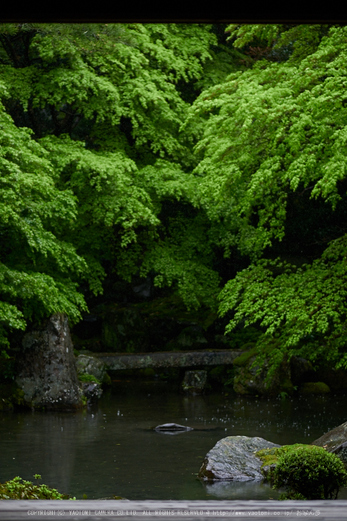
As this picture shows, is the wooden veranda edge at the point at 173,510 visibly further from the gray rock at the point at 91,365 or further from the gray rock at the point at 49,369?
the gray rock at the point at 91,365

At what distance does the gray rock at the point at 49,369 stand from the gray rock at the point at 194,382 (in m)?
4.33

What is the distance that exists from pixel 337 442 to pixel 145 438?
4.32 meters

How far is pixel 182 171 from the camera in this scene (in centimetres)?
2038

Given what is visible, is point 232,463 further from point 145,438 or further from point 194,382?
point 194,382

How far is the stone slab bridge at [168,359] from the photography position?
21188 millimetres

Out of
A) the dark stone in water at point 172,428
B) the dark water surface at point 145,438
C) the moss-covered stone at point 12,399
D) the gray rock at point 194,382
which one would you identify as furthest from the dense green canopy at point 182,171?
the dark stone in water at point 172,428

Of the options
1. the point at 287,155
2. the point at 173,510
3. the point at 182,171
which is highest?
the point at 182,171

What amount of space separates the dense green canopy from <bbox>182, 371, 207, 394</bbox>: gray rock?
229cm

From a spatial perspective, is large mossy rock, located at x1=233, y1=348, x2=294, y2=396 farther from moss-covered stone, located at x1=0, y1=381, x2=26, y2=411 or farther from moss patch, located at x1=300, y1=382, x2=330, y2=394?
moss-covered stone, located at x1=0, y1=381, x2=26, y2=411

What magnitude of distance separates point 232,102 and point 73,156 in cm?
682

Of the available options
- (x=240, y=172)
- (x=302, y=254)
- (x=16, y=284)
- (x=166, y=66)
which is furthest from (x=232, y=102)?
(x=302, y=254)

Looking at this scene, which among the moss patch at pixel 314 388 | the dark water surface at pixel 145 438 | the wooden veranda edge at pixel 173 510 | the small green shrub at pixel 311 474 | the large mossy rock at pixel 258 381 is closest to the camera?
the wooden veranda edge at pixel 173 510

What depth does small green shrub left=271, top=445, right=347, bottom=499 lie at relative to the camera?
26.9 feet

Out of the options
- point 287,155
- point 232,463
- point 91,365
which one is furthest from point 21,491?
point 91,365
